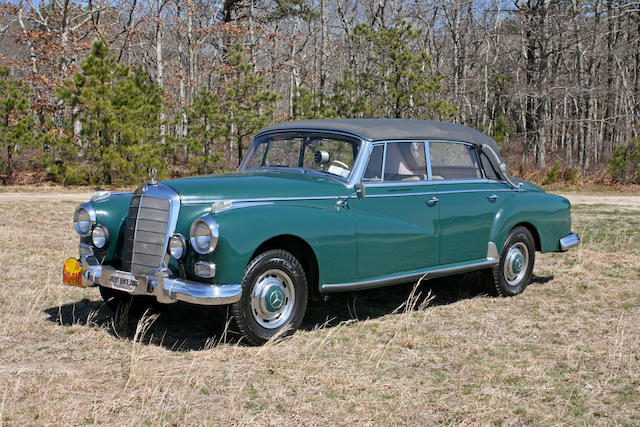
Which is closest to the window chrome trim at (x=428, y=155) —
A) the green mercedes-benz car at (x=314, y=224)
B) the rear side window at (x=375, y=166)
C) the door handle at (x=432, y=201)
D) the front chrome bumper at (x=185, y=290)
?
the green mercedes-benz car at (x=314, y=224)

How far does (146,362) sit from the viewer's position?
4.66 m

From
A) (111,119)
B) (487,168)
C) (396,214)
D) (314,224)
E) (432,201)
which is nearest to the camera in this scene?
(314,224)

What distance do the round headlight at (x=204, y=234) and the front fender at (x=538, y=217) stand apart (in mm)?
3192

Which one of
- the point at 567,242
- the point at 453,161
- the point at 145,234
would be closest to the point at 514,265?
the point at 567,242

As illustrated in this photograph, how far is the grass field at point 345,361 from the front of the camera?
12.6ft

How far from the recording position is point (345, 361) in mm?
4816

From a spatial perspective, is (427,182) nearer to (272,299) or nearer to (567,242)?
(272,299)

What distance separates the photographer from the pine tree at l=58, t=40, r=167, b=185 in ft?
68.2

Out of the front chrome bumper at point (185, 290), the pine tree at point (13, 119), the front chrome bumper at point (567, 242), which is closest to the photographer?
the front chrome bumper at point (185, 290)

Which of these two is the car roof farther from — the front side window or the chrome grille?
the chrome grille

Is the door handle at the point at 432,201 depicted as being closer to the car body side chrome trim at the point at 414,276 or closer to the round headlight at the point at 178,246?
the car body side chrome trim at the point at 414,276

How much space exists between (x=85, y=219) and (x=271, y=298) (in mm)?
1810

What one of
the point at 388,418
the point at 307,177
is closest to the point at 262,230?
the point at 307,177

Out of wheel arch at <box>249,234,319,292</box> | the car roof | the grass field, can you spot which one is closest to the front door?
the car roof
